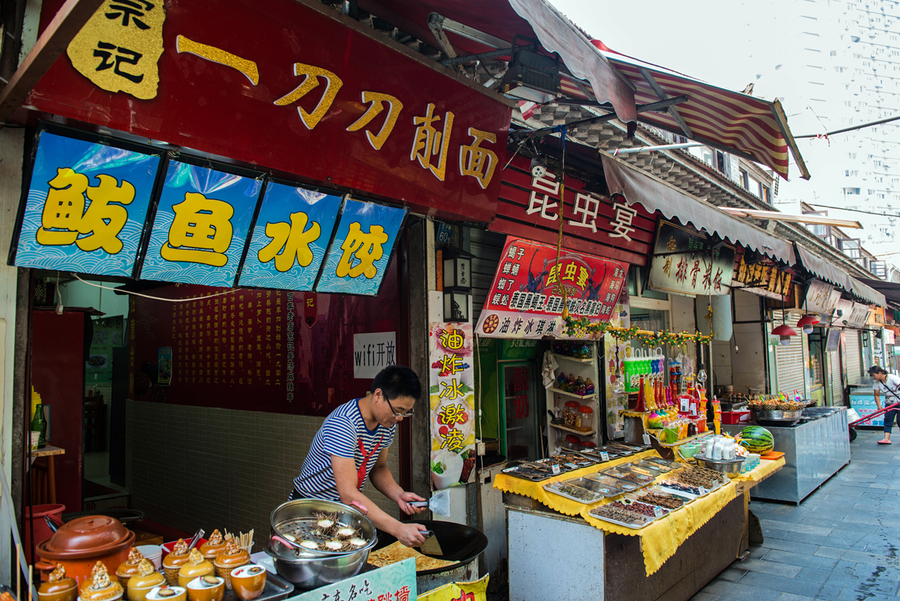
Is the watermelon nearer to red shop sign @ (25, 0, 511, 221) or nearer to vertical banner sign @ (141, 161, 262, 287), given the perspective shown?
red shop sign @ (25, 0, 511, 221)

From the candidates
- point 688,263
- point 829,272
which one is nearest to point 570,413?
point 688,263

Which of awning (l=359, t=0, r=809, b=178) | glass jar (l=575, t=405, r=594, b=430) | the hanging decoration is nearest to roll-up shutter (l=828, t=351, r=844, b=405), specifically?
the hanging decoration

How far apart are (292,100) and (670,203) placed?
4.48 m

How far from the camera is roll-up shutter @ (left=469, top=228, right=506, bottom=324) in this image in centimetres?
635

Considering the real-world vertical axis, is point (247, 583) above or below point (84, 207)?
below

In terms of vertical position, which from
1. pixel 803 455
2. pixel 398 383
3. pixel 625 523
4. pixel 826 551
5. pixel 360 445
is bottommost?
pixel 826 551

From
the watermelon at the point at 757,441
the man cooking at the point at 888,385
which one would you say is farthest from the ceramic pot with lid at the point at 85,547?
the man cooking at the point at 888,385

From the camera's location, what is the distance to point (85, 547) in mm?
2574

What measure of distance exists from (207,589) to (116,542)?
0.55 metres

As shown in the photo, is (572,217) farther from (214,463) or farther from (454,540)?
(214,463)

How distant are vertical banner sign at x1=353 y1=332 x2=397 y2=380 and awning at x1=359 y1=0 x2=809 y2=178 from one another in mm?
2688

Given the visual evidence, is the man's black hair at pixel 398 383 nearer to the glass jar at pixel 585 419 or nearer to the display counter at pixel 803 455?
the glass jar at pixel 585 419

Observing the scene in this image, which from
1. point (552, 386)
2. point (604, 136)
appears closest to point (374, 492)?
A: point (552, 386)

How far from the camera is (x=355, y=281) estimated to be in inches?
180
